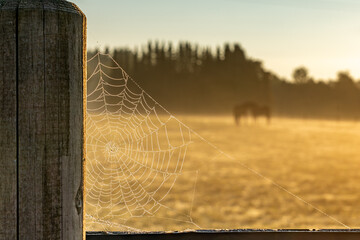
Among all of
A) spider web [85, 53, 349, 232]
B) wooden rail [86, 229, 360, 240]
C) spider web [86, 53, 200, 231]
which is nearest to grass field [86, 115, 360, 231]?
spider web [85, 53, 349, 232]

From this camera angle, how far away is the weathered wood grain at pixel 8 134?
150 cm

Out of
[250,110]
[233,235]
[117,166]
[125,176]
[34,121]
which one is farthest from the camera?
[250,110]

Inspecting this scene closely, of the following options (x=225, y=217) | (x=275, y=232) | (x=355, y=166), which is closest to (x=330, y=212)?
(x=225, y=217)

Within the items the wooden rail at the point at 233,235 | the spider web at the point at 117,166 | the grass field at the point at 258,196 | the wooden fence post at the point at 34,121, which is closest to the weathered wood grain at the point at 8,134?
the wooden fence post at the point at 34,121

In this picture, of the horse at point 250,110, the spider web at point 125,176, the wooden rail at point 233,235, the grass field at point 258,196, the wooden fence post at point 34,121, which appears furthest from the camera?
the horse at point 250,110

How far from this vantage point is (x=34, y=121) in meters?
1.50

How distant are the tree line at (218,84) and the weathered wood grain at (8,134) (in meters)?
109

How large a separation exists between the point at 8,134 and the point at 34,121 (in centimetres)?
10

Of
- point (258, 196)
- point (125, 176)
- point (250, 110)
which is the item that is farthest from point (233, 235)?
point (250, 110)

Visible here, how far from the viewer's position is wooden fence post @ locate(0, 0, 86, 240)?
4.92ft

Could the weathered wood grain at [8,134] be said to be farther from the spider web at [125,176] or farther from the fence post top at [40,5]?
the spider web at [125,176]

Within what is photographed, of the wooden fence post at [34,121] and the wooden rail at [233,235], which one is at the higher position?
the wooden fence post at [34,121]

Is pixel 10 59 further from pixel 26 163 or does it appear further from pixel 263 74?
pixel 263 74

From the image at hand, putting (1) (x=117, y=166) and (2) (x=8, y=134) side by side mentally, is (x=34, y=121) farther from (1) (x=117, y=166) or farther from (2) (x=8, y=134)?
(1) (x=117, y=166)
